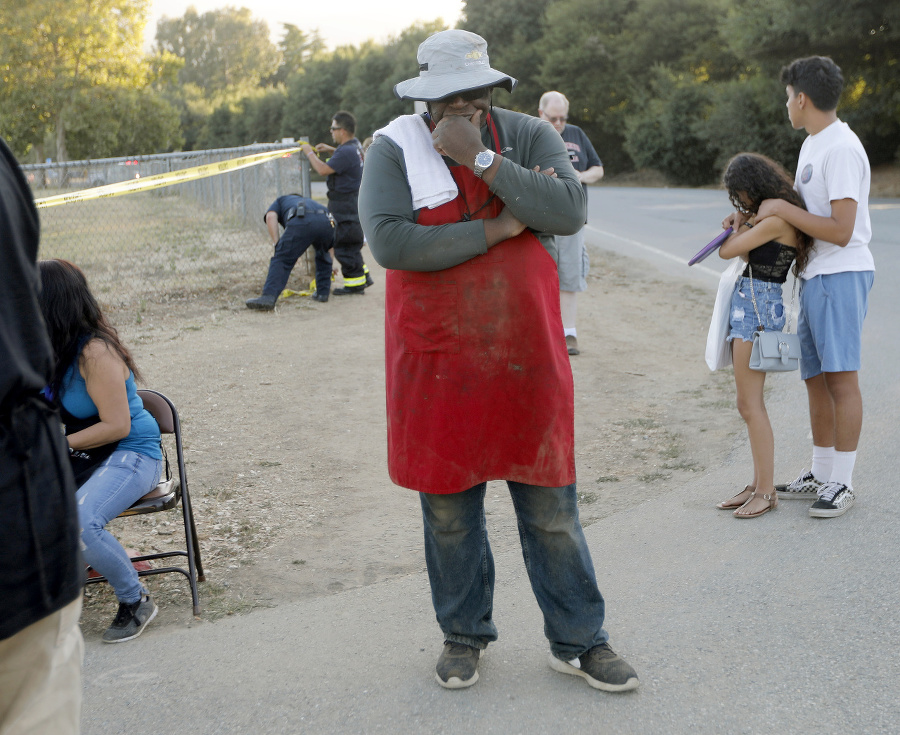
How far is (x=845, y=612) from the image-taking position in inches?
130

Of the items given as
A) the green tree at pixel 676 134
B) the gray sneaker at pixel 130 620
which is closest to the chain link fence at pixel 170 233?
the gray sneaker at pixel 130 620

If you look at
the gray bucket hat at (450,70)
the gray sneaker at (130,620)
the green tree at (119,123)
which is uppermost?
the green tree at (119,123)

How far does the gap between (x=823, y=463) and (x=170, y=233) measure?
55.1 ft

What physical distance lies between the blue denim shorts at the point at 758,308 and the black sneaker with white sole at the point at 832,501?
77cm

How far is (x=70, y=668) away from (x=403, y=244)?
1.43m

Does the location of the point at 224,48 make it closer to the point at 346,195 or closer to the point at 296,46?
the point at 296,46

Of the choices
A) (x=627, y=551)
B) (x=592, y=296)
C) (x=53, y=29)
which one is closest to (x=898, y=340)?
(x=592, y=296)

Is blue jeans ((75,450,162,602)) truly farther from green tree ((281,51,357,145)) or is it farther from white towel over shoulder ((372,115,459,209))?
green tree ((281,51,357,145))

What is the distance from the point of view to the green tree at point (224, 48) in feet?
474

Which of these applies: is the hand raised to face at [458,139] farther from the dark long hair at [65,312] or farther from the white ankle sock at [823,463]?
the white ankle sock at [823,463]

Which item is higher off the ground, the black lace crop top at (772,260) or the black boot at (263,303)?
the black lace crop top at (772,260)

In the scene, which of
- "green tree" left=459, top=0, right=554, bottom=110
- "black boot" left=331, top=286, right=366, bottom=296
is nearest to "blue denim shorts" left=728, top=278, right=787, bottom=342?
"black boot" left=331, top=286, right=366, bottom=296

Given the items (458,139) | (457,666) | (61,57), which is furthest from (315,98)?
(457,666)

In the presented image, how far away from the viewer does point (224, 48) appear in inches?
5753
